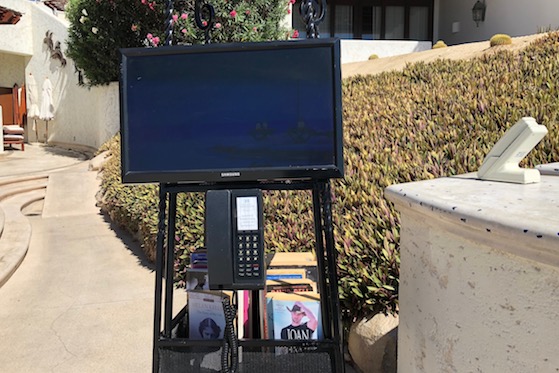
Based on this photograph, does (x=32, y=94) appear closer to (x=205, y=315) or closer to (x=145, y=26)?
(x=145, y=26)

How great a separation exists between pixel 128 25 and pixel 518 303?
34.6 ft

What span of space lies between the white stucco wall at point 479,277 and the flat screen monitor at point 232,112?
0.42 m

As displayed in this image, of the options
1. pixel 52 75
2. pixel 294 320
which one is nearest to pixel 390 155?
pixel 294 320

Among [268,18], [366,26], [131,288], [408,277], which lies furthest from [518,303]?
[366,26]

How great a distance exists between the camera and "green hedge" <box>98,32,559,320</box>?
9.71 ft

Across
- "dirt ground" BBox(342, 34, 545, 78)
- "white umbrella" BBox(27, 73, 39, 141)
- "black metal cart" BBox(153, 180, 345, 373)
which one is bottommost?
"black metal cart" BBox(153, 180, 345, 373)

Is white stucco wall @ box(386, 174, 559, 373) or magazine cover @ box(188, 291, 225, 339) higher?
white stucco wall @ box(386, 174, 559, 373)

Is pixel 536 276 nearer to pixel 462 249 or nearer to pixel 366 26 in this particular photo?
pixel 462 249

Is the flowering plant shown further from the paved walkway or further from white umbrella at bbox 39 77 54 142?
white umbrella at bbox 39 77 54 142

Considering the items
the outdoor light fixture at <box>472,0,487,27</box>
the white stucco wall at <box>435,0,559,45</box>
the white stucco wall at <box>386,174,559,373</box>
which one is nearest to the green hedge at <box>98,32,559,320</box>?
the white stucco wall at <box>386,174,559,373</box>

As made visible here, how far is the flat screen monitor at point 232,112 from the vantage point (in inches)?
73.4

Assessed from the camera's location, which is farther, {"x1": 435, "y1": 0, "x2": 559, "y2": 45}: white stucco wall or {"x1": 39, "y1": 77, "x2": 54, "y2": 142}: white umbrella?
{"x1": 39, "y1": 77, "x2": 54, "y2": 142}: white umbrella

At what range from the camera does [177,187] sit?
6.70 feet

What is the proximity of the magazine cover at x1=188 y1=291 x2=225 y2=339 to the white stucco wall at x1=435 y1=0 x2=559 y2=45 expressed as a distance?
10.3 meters
